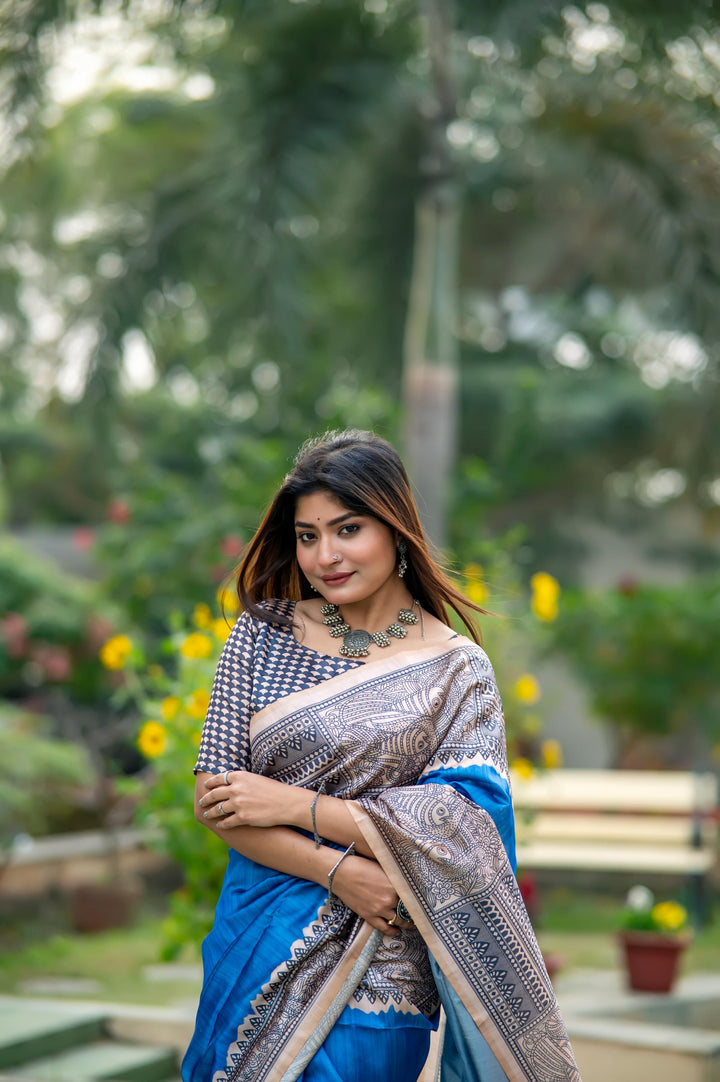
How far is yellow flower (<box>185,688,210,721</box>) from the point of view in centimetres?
435

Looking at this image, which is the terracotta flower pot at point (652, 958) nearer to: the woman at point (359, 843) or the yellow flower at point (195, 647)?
the yellow flower at point (195, 647)

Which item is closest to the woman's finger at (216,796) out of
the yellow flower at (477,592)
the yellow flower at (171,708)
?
the yellow flower at (171,708)

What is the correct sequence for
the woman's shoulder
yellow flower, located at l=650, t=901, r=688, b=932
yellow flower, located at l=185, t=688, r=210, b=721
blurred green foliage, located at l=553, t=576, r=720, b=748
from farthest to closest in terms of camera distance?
1. blurred green foliage, located at l=553, t=576, r=720, b=748
2. yellow flower, located at l=650, t=901, r=688, b=932
3. yellow flower, located at l=185, t=688, r=210, b=721
4. the woman's shoulder

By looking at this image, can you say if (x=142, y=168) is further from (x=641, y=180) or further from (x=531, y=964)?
(x=531, y=964)

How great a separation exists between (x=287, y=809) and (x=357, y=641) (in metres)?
0.35

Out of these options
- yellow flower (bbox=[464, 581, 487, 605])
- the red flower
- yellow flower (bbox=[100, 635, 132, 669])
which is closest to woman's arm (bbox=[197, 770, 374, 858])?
yellow flower (bbox=[100, 635, 132, 669])

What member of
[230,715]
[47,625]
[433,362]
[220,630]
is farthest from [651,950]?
[47,625]

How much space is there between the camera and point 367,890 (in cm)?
211

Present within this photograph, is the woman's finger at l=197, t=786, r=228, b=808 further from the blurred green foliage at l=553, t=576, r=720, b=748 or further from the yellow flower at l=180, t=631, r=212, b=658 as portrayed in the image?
the blurred green foliage at l=553, t=576, r=720, b=748

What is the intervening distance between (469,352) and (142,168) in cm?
480

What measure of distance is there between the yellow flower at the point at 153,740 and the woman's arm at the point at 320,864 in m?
2.34

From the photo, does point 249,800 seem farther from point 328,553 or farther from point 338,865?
point 328,553

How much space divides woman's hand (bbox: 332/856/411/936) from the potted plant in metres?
4.35

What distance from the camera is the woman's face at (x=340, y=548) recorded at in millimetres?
2236
